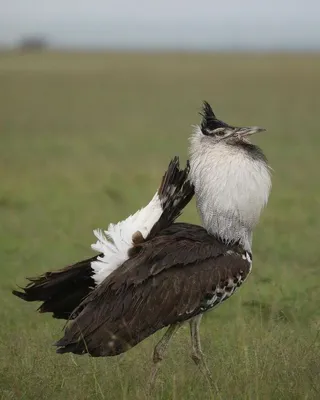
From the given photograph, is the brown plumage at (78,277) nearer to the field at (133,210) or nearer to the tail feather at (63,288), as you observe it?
the tail feather at (63,288)

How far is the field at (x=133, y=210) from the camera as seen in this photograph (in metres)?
4.44

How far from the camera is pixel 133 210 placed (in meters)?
10.4

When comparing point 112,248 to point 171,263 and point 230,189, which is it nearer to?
point 171,263

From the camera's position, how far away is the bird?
14.3ft

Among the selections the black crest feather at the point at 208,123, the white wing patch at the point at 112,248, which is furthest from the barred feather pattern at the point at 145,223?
the black crest feather at the point at 208,123

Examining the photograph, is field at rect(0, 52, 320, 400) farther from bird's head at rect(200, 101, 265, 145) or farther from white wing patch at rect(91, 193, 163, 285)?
bird's head at rect(200, 101, 265, 145)

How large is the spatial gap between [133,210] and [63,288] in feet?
19.1

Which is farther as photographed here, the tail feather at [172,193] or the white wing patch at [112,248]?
the tail feather at [172,193]

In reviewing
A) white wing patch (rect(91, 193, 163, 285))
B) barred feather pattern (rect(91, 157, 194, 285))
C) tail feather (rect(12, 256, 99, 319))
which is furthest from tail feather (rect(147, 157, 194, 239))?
tail feather (rect(12, 256, 99, 319))

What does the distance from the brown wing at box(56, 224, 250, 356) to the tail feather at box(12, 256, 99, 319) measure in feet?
0.52

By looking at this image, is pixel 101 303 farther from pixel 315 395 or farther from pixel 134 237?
pixel 315 395

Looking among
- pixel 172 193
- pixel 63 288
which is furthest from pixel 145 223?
pixel 63 288

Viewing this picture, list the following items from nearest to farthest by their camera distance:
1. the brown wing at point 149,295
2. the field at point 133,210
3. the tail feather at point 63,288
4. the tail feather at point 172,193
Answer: the brown wing at point 149,295 → the field at point 133,210 → the tail feather at point 63,288 → the tail feather at point 172,193

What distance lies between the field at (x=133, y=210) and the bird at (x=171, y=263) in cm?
21
